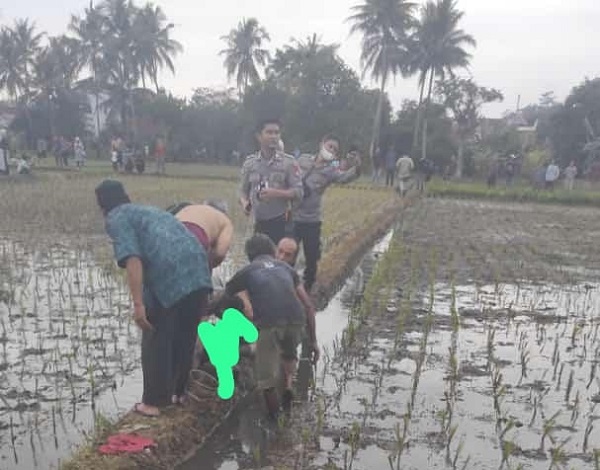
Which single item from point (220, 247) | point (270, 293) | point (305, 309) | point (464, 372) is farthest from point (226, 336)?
point (464, 372)

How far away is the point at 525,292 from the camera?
691 cm

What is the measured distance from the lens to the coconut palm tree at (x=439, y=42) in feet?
114

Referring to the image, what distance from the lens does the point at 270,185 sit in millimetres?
5082

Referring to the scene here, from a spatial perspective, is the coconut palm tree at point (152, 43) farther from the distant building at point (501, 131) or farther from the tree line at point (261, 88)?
the distant building at point (501, 131)

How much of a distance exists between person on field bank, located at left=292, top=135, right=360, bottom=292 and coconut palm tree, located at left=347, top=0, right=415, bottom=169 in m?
30.3

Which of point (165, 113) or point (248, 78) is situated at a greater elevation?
point (248, 78)

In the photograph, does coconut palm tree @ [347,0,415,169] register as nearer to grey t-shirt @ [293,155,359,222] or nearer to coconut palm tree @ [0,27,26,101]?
coconut palm tree @ [0,27,26,101]

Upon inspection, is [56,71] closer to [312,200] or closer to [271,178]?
[312,200]

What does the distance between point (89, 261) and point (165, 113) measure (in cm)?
2891

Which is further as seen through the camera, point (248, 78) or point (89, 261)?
point (248, 78)

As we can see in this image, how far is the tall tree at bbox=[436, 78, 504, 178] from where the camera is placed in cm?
3209

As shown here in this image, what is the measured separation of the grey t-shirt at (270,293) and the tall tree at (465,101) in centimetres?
2937

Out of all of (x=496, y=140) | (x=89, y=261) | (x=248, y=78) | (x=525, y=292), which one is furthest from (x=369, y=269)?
(x=248, y=78)

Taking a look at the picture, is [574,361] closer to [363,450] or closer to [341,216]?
[363,450]
